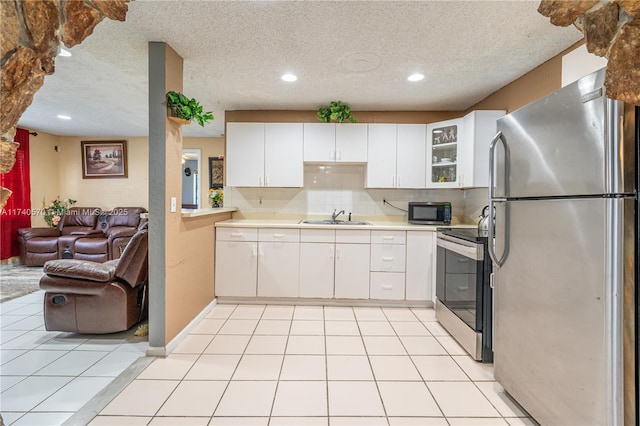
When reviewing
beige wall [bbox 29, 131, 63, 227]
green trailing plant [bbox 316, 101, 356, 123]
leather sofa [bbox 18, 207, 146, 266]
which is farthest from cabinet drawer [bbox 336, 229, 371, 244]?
beige wall [bbox 29, 131, 63, 227]

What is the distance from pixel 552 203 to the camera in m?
1.44

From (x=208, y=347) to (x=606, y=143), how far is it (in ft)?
9.09

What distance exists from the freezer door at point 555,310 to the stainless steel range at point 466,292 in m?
0.40

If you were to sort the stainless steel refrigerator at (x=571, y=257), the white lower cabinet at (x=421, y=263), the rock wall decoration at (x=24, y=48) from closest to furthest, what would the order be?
1. the rock wall decoration at (x=24, y=48)
2. the stainless steel refrigerator at (x=571, y=257)
3. the white lower cabinet at (x=421, y=263)

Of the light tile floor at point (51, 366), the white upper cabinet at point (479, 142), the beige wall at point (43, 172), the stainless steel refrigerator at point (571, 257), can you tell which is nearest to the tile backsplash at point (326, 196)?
the white upper cabinet at point (479, 142)

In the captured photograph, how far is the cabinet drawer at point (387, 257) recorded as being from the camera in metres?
3.33

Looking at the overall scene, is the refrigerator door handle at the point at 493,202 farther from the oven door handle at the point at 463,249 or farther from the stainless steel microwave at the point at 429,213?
the stainless steel microwave at the point at 429,213

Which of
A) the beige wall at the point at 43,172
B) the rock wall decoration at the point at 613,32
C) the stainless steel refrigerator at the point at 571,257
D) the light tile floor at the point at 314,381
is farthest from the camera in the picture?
the beige wall at the point at 43,172

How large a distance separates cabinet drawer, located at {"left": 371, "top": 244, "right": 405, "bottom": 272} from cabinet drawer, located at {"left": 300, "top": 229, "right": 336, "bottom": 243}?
0.48 metres

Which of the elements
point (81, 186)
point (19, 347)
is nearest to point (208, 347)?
point (19, 347)

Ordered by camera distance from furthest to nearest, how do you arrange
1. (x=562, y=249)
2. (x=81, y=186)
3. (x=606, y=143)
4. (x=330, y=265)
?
(x=81, y=186), (x=330, y=265), (x=562, y=249), (x=606, y=143)

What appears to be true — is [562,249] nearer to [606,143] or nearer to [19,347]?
[606,143]

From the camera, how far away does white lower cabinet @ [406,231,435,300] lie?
3.29 m

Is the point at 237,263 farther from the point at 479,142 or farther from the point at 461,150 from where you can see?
the point at 479,142
